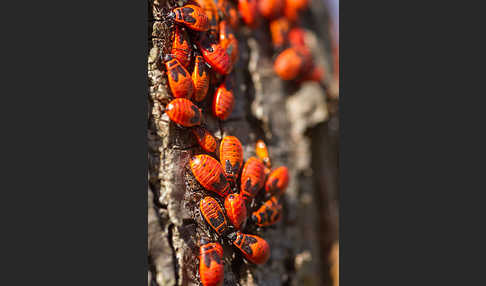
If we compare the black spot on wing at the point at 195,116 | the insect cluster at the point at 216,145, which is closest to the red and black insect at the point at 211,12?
the insect cluster at the point at 216,145

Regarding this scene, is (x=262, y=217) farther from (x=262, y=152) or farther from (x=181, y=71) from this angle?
(x=181, y=71)

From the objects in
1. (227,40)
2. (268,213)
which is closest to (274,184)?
(268,213)

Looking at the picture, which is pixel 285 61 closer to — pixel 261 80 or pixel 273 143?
pixel 261 80

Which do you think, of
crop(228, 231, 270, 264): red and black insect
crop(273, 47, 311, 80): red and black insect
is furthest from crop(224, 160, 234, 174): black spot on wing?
crop(273, 47, 311, 80): red and black insect

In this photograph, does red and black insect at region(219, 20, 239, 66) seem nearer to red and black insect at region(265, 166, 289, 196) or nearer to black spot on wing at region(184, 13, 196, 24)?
black spot on wing at region(184, 13, 196, 24)

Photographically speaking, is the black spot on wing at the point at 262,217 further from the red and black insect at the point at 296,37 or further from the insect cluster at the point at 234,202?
the red and black insect at the point at 296,37
